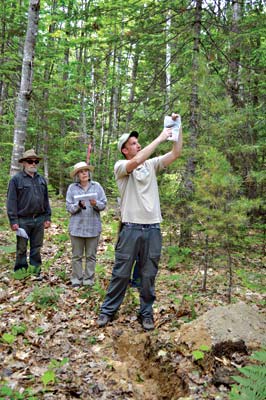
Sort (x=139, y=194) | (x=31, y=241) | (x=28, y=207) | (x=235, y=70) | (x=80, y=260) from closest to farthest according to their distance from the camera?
(x=139, y=194) < (x=80, y=260) < (x=28, y=207) < (x=31, y=241) < (x=235, y=70)

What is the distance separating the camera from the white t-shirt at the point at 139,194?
4.58 metres

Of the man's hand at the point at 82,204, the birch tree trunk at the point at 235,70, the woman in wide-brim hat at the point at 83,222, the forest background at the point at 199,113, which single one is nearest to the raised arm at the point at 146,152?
the forest background at the point at 199,113

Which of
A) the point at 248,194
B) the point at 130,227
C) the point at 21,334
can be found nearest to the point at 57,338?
the point at 21,334

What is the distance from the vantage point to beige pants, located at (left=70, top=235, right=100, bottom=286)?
21.4 ft

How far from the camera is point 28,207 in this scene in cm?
666

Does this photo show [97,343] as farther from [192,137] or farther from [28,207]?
[192,137]

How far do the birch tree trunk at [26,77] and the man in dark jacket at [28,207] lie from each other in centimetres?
222

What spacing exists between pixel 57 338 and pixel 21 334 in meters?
0.51

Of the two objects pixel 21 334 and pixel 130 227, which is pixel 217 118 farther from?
pixel 21 334

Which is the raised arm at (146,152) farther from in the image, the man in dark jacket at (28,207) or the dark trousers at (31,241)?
the dark trousers at (31,241)

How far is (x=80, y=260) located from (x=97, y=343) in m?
2.30

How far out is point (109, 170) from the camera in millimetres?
19844

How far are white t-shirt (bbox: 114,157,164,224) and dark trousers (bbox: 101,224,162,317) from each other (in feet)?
0.41

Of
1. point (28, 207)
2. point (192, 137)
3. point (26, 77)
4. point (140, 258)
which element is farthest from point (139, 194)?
point (26, 77)
